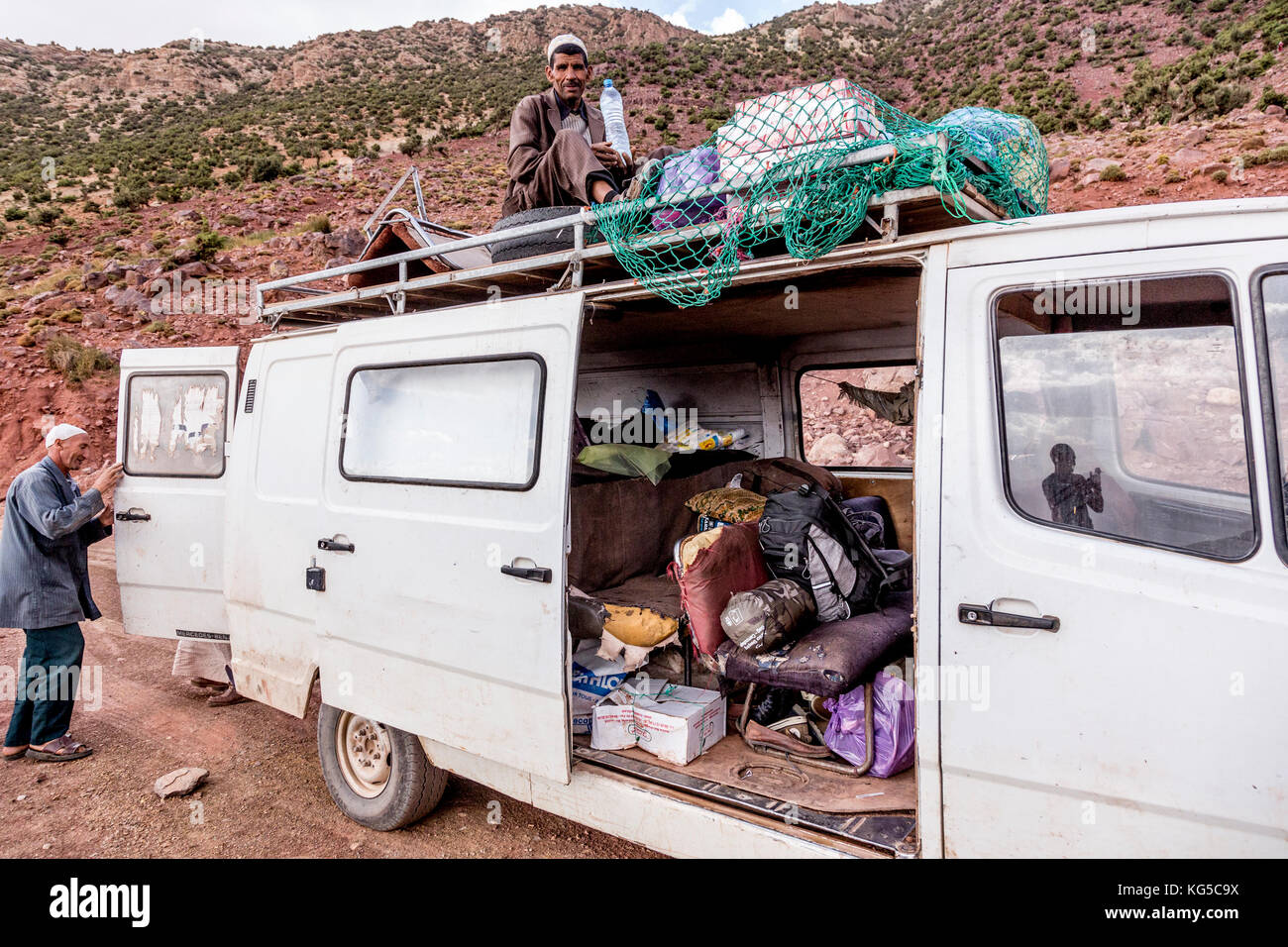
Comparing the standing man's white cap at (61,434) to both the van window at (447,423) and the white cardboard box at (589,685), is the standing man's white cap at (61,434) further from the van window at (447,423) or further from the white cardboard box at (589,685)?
the white cardboard box at (589,685)

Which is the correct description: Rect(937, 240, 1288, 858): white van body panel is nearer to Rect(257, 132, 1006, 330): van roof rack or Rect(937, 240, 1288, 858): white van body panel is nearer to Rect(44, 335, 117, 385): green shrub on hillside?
Rect(257, 132, 1006, 330): van roof rack

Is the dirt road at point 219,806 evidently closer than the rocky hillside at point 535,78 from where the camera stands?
Yes

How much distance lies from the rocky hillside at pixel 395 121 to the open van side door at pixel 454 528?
452 inches

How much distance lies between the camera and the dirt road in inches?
152

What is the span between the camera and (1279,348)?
1896 millimetres

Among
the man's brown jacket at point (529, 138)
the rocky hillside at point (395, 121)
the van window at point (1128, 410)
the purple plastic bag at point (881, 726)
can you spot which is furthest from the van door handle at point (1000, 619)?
the rocky hillside at point (395, 121)

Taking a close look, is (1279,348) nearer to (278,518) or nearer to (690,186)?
(690,186)

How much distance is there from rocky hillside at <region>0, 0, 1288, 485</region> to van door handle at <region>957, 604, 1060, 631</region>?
40.1 feet

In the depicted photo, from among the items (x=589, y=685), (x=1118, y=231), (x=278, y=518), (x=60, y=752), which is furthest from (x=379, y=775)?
(x=1118, y=231)

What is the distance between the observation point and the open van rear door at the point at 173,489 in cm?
499

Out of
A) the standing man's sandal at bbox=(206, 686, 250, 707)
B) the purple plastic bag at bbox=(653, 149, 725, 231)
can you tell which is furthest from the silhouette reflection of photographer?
the standing man's sandal at bbox=(206, 686, 250, 707)

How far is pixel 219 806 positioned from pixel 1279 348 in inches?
199

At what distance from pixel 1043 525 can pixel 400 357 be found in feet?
9.06

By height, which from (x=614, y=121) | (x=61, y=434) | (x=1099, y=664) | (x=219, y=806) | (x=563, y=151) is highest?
(x=614, y=121)
